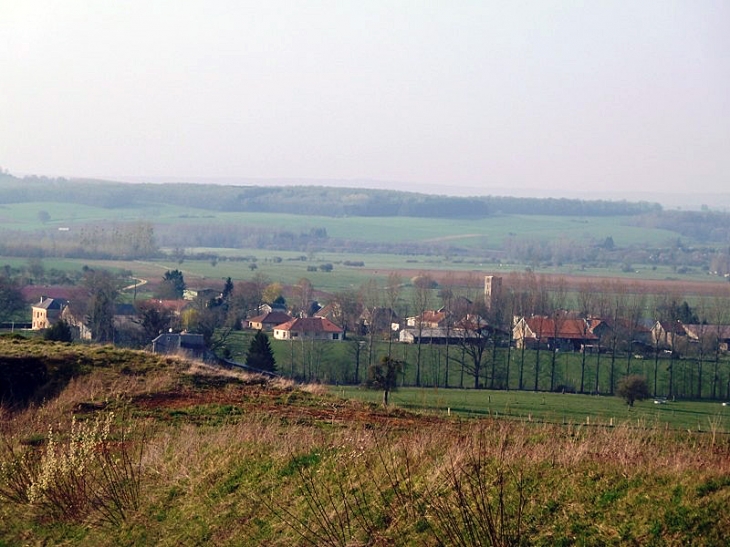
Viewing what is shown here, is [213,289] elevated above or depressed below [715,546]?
below

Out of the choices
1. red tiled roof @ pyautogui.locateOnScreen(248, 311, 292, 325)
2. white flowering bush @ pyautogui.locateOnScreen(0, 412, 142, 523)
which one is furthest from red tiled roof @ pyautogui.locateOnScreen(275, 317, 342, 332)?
white flowering bush @ pyautogui.locateOnScreen(0, 412, 142, 523)

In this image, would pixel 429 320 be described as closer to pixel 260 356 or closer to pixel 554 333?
pixel 554 333

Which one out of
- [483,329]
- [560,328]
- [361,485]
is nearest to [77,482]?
[361,485]

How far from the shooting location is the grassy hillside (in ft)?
25.0

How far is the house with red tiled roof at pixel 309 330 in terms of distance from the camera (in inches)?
1890

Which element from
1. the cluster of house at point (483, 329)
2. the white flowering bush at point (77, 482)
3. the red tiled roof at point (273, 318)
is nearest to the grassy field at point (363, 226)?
the red tiled roof at point (273, 318)

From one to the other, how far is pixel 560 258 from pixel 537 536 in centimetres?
12738

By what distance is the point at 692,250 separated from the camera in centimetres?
14538

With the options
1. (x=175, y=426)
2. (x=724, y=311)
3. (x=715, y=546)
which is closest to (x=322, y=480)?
(x=715, y=546)

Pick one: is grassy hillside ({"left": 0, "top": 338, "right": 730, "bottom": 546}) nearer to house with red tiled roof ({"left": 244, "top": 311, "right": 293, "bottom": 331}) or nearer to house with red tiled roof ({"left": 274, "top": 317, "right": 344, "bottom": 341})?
house with red tiled roof ({"left": 274, "top": 317, "right": 344, "bottom": 341})

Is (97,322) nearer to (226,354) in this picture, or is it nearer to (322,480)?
(226,354)

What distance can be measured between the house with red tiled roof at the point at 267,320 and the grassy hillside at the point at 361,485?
3842 centimetres

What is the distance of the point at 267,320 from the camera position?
177ft

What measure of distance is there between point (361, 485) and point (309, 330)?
131 ft
